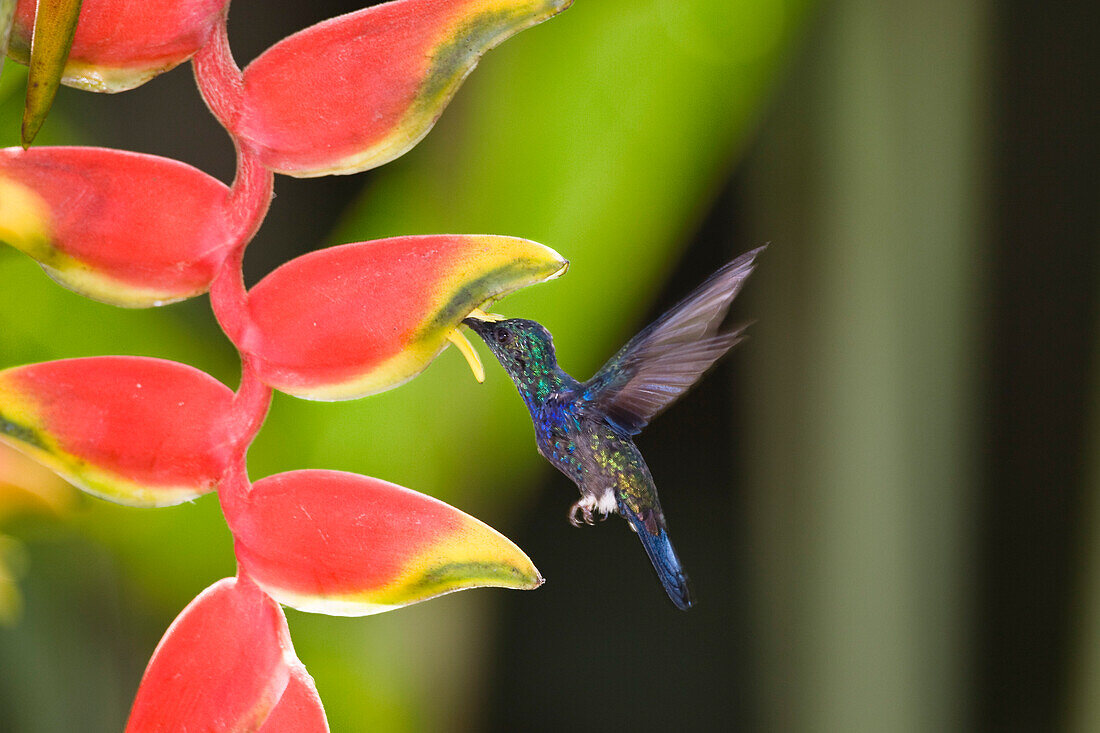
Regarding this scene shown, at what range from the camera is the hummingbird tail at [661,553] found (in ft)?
0.85

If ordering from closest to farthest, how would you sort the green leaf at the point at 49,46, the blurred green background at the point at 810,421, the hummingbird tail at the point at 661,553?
the green leaf at the point at 49,46, the hummingbird tail at the point at 661,553, the blurred green background at the point at 810,421

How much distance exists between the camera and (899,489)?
0.91 meters

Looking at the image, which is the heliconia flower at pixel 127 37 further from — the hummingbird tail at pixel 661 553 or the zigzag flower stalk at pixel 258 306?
the hummingbird tail at pixel 661 553

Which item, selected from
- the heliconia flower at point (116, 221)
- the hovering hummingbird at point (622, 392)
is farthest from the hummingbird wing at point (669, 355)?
the heliconia flower at point (116, 221)

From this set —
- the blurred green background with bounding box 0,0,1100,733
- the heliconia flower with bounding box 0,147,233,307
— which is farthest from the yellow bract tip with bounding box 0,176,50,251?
the blurred green background with bounding box 0,0,1100,733

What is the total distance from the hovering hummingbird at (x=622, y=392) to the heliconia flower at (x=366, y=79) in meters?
0.06

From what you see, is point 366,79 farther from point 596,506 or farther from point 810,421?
point 810,421

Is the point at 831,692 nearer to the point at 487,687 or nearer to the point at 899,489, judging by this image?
the point at 899,489

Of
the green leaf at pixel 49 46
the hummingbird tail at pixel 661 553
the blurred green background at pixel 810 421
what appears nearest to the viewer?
the green leaf at pixel 49 46

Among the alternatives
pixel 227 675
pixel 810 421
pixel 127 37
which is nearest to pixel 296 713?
pixel 227 675

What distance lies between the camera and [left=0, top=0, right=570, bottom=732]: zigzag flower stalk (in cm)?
17

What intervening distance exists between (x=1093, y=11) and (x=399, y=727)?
0.78 metres

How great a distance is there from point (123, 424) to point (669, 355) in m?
0.13

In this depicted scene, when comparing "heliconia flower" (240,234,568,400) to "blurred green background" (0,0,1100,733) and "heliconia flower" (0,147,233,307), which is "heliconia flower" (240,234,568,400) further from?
"blurred green background" (0,0,1100,733)
